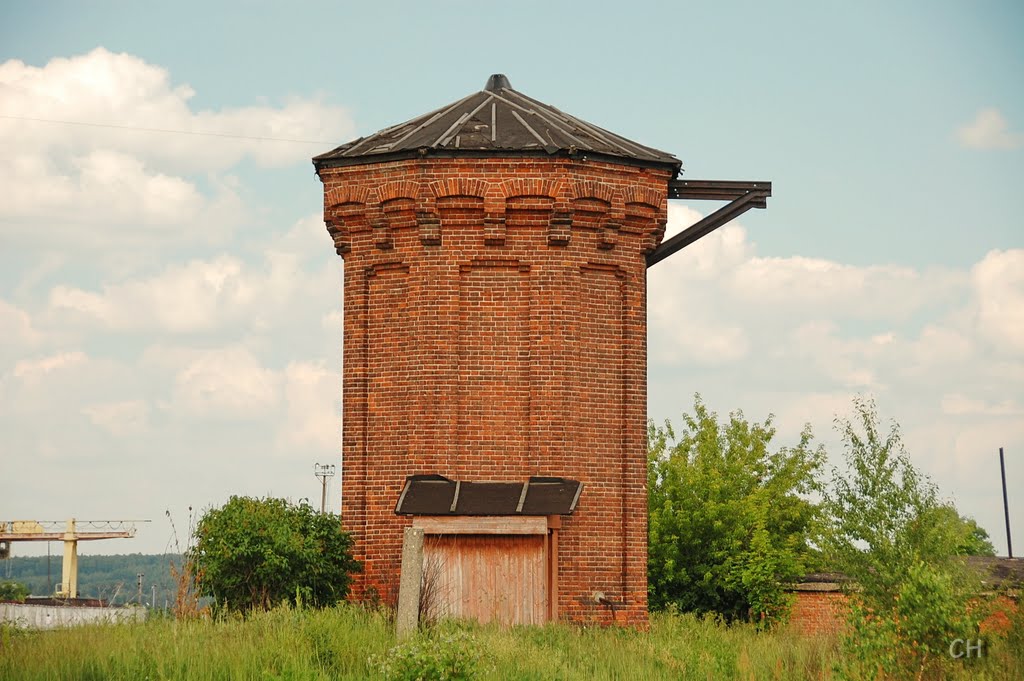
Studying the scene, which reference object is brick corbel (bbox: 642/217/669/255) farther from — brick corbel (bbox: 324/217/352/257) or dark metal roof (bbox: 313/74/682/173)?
brick corbel (bbox: 324/217/352/257)

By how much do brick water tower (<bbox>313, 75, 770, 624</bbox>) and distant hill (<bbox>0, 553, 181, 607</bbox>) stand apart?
16.0ft

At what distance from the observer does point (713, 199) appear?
24531mm

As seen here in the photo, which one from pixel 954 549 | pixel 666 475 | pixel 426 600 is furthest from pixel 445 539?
pixel 666 475

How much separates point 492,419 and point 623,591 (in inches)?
144

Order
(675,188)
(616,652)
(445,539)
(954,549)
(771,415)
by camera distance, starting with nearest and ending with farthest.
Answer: (616,652) < (445,539) < (675,188) < (954,549) < (771,415)

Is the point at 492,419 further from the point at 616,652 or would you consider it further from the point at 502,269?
the point at 616,652

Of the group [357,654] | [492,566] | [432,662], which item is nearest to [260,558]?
[492,566]

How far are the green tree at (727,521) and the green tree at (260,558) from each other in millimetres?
10564

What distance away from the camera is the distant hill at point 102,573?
53.3 feet

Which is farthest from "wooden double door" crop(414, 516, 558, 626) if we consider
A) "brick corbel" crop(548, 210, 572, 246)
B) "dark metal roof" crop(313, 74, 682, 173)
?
"dark metal roof" crop(313, 74, 682, 173)

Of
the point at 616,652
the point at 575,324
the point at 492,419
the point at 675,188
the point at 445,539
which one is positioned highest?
the point at 675,188

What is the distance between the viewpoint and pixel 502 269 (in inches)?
879

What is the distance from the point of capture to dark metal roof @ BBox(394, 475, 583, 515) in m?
20.7

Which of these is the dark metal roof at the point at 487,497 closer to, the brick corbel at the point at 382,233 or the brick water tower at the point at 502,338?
the brick water tower at the point at 502,338
